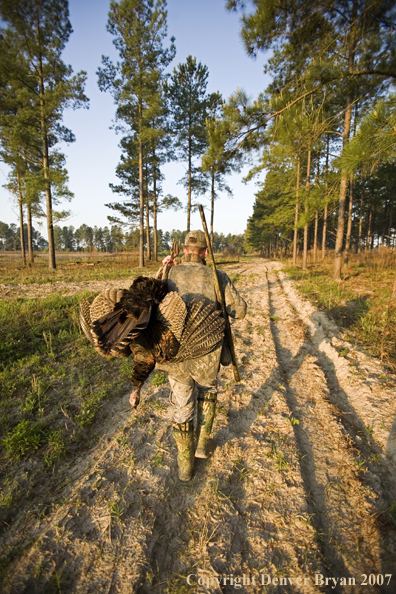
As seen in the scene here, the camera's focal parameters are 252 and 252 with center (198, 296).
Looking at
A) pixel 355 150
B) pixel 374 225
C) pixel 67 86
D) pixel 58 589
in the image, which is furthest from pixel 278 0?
pixel 374 225

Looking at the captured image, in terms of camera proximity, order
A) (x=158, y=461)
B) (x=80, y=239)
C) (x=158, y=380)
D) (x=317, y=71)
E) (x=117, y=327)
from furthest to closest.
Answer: (x=80, y=239) < (x=317, y=71) < (x=158, y=380) < (x=158, y=461) < (x=117, y=327)

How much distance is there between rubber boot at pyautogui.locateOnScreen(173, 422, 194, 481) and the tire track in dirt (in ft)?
3.63

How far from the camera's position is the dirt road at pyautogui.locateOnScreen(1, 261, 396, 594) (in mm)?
1656

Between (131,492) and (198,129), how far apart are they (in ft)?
81.6

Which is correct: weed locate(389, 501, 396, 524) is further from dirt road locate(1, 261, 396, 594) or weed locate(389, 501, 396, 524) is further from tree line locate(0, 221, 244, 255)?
tree line locate(0, 221, 244, 255)

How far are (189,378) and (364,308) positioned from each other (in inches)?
267

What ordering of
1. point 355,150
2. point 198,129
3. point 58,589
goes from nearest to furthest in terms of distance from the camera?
point 58,589
point 355,150
point 198,129

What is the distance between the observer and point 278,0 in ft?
14.5

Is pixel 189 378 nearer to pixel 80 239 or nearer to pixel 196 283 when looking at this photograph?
pixel 196 283

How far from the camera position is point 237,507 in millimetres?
2109

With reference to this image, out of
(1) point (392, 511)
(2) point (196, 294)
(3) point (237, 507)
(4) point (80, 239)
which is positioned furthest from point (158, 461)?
(4) point (80, 239)

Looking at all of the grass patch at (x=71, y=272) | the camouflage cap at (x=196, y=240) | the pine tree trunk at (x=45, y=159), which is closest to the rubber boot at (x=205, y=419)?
the camouflage cap at (x=196, y=240)

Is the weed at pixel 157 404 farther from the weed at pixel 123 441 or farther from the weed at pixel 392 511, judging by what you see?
the weed at pixel 392 511

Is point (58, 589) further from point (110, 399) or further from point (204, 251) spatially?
point (204, 251)
